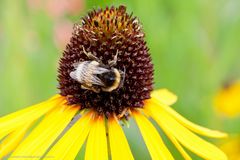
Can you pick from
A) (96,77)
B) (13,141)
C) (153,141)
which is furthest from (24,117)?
(153,141)

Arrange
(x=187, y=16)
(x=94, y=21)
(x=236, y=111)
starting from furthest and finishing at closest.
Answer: (x=187, y=16), (x=236, y=111), (x=94, y=21)

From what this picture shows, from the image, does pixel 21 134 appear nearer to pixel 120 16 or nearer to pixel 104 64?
pixel 104 64

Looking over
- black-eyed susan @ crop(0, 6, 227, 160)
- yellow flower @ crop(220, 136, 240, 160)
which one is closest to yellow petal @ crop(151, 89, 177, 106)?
black-eyed susan @ crop(0, 6, 227, 160)

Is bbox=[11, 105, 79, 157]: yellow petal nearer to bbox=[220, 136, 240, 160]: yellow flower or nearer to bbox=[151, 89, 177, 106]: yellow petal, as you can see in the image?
bbox=[151, 89, 177, 106]: yellow petal

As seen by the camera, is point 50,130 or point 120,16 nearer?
point 50,130

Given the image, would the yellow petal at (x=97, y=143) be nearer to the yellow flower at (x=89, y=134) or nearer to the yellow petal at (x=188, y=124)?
the yellow flower at (x=89, y=134)

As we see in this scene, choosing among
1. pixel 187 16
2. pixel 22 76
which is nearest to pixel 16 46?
pixel 22 76
